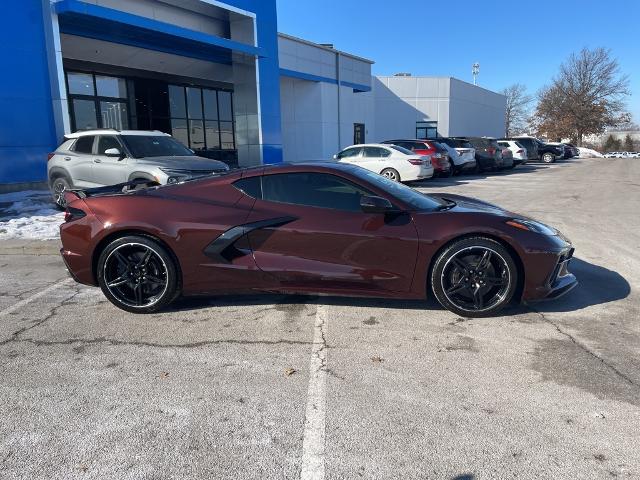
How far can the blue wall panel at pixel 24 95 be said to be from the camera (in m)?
11.4

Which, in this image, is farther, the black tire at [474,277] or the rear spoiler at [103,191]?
the rear spoiler at [103,191]

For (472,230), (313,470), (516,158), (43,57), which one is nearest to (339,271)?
(472,230)

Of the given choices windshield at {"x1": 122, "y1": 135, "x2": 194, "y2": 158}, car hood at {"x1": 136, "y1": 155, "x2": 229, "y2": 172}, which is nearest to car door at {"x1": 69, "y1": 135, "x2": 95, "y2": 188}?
windshield at {"x1": 122, "y1": 135, "x2": 194, "y2": 158}

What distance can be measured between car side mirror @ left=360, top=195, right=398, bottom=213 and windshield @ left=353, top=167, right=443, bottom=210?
0.76ft

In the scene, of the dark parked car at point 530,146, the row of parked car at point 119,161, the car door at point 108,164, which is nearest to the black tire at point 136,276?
the row of parked car at point 119,161

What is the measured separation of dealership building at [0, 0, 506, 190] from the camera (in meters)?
11.8

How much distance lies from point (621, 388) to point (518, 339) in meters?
0.86

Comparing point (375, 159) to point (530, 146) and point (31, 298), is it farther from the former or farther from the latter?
point (530, 146)

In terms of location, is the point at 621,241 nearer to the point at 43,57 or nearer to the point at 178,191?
the point at 178,191

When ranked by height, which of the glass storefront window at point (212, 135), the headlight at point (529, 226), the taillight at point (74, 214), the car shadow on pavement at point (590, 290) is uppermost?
the glass storefront window at point (212, 135)

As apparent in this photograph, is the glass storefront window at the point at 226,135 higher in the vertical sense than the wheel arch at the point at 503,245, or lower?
higher

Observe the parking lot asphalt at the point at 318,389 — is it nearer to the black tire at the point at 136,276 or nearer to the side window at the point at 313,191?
the black tire at the point at 136,276

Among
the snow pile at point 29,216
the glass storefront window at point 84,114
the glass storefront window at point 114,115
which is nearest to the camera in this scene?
the snow pile at point 29,216

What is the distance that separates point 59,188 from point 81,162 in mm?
864
